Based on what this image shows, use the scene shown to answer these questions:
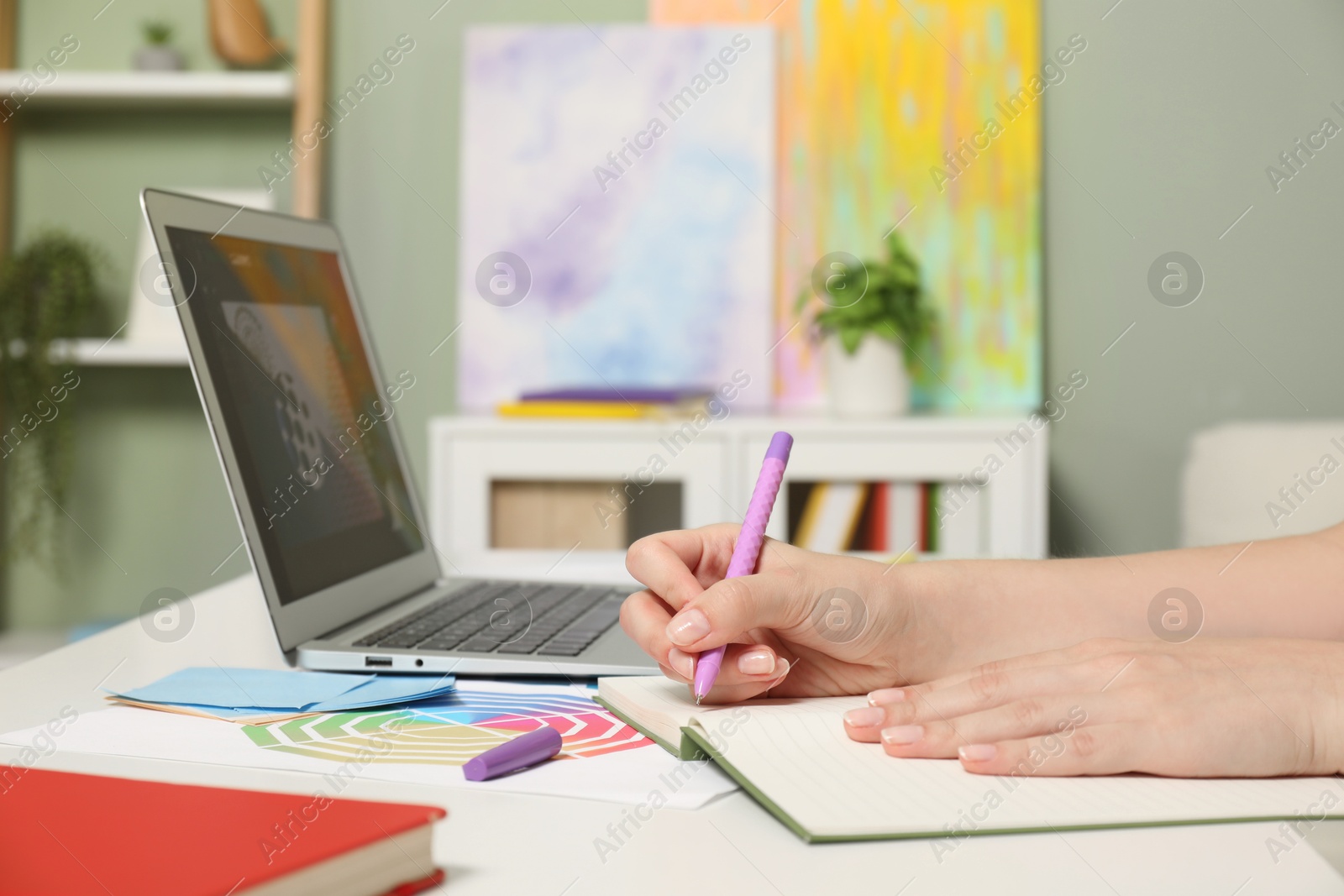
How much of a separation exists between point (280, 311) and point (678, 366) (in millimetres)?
1530

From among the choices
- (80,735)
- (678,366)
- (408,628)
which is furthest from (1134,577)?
(678,366)

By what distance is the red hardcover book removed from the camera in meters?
0.38

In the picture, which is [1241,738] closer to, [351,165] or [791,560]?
[791,560]

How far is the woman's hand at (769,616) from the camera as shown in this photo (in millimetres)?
629

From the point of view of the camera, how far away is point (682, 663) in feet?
2.14

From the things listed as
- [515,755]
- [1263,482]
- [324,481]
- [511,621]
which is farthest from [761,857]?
[1263,482]

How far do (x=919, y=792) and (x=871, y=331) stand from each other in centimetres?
174

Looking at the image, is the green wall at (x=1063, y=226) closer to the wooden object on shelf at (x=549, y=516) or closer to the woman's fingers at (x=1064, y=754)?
the wooden object on shelf at (x=549, y=516)

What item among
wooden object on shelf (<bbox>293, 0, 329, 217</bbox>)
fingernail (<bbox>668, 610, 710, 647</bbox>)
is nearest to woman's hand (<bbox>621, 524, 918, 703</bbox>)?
fingernail (<bbox>668, 610, 710, 647</bbox>)

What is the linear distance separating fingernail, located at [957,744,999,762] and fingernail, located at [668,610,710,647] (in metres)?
0.15

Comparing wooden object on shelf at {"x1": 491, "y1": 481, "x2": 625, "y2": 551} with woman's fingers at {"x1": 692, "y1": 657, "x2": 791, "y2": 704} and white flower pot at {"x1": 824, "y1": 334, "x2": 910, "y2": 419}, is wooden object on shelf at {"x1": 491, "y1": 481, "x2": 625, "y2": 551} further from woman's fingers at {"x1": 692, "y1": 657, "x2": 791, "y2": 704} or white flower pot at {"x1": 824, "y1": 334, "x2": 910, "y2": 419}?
woman's fingers at {"x1": 692, "y1": 657, "x2": 791, "y2": 704}

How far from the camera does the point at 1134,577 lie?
743mm

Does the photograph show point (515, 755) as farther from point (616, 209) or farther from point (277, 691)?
point (616, 209)

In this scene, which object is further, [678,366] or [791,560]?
[678,366]
